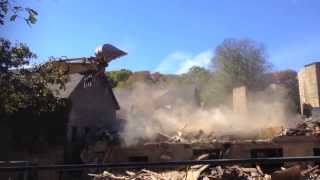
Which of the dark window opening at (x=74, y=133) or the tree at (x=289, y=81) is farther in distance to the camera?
the tree at (x=289, y=81)

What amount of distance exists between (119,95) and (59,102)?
35542 mm

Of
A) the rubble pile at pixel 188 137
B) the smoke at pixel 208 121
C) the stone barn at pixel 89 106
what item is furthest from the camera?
the stone barn at pixel 89 106

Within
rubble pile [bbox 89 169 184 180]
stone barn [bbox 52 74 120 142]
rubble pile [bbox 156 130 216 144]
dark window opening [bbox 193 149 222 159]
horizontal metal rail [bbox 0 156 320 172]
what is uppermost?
stone barn [bbox 52 74 120 142]

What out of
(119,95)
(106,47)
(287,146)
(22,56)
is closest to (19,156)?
(106,47)

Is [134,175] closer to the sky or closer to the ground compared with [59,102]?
closer to the ground

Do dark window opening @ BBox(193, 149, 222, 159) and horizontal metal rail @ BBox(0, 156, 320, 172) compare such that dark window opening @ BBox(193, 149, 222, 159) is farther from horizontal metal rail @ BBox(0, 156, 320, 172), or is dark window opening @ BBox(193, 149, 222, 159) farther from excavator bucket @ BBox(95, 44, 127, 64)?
horizontal metal rail @ BBox(0, 156, 320, 172)

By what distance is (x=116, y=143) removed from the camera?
42.1 metres

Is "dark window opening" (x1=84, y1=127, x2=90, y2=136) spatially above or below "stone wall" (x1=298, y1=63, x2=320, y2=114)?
below

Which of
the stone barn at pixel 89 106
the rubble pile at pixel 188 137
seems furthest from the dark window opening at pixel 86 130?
the rubble pile at pixel 188 137

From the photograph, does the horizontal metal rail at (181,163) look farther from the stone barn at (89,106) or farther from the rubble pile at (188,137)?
the stone barn at (89,106)

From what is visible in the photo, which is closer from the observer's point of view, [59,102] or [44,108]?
[44,108]

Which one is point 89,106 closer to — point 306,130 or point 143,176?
point 143,176

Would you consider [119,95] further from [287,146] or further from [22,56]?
[22,56]


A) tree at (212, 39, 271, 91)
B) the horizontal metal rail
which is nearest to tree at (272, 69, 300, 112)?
tree at (212, 39, 271, 91)
